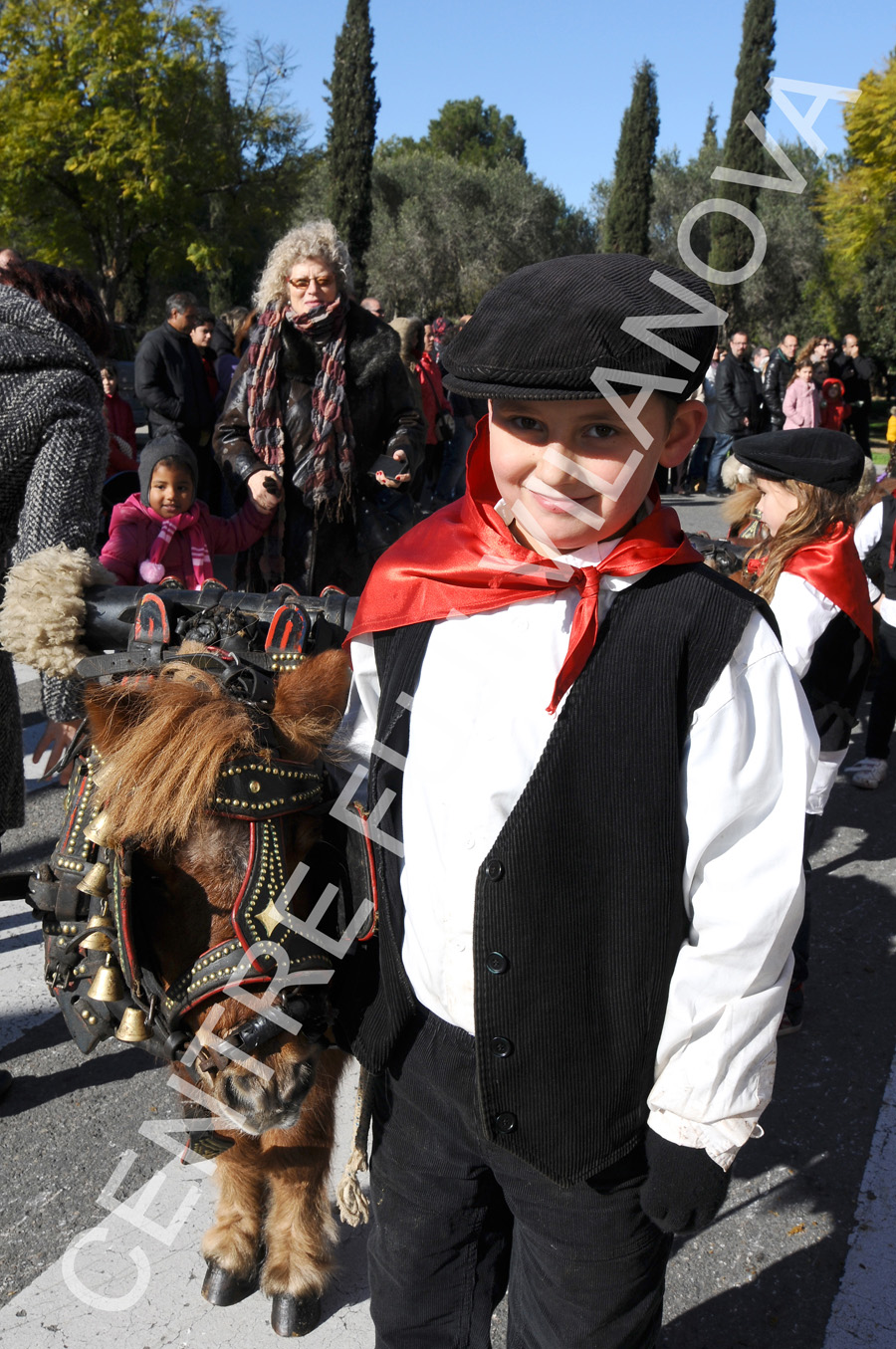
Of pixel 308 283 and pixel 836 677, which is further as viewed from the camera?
pixel 308 283

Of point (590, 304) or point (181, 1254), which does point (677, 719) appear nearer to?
point (590, 304)

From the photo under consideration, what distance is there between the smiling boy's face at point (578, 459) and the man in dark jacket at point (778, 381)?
1258cm

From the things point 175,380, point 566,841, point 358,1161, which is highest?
point 175,380

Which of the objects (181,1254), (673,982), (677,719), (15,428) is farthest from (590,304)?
(181,1254)

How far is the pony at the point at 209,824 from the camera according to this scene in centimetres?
152

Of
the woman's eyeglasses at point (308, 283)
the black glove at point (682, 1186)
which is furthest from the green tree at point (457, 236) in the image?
the black glove at point (682, 1186)

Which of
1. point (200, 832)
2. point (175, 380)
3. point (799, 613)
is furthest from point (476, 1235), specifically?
point (175, 380)

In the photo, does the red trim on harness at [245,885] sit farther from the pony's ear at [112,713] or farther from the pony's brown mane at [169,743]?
the pony's ear at [112,713]

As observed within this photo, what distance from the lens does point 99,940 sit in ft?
5.38

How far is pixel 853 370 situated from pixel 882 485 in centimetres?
1049

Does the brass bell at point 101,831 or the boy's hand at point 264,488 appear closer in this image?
the brass bell at point 101,831

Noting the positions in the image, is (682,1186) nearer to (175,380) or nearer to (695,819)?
(695,819)

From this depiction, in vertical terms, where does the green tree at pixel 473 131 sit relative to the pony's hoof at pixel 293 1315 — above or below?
above

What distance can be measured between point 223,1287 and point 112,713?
147cm
